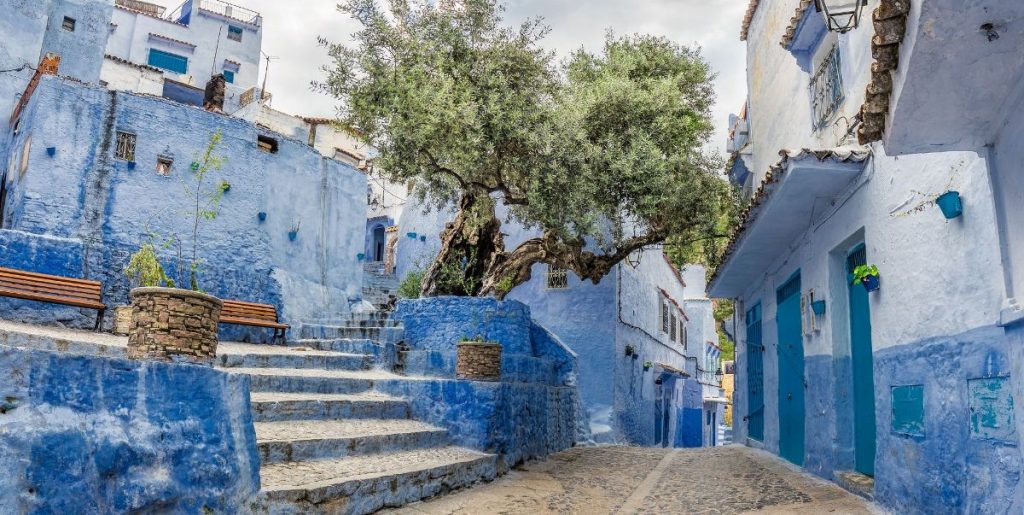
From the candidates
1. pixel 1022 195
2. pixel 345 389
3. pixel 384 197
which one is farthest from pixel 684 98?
pixel 384 197

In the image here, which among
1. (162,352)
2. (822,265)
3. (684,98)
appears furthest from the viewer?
(684,98)

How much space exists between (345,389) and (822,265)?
6670 mm

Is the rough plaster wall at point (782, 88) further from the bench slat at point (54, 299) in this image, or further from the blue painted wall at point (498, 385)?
the bench slat at point (54, 299)

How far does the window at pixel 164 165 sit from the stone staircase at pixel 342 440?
20.0 feet

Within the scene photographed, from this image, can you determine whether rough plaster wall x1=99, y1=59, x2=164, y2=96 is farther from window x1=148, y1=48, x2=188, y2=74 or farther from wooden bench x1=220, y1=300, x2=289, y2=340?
wooden bench x1=220, y1=300, x2=289, y2=340

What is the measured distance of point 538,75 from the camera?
12.7m

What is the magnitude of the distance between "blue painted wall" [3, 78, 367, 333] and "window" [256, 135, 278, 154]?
149 millimetres

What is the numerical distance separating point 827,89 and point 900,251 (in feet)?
12.5

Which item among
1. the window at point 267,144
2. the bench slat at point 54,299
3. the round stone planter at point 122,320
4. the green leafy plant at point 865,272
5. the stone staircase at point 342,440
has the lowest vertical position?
the stone staircase at point 342,440

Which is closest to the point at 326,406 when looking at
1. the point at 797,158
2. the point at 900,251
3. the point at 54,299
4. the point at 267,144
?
the point at 54,299

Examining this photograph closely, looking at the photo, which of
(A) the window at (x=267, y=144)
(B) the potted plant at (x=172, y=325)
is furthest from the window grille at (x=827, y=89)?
(A) the window at (x=267, y=144)

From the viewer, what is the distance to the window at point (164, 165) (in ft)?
46.4

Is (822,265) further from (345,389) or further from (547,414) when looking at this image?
(345,389)

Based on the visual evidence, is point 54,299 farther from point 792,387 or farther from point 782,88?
point 782,88
